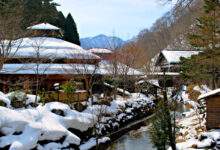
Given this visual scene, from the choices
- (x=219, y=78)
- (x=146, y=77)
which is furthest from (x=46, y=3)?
(x=219, y=78)

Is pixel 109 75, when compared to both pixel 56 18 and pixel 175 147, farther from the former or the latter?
pixel 175 147

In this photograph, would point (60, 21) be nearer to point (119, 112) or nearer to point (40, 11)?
point (40, 11)

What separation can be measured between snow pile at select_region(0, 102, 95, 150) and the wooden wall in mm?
6449

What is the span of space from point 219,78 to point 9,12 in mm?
16508

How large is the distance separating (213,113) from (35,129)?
9022 mm

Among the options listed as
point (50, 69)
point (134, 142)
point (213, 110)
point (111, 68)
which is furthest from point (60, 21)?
point (213, 110)

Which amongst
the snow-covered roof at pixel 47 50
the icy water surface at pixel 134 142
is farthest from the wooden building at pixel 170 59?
the icy water surface at pixel 134 142

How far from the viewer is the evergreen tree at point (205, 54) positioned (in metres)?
28.7

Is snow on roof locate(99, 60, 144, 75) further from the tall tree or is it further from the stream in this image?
the stream

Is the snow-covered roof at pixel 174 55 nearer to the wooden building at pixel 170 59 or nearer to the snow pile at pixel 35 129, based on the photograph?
the wooden building at pixel 170 59

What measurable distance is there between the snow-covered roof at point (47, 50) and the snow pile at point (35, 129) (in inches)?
589

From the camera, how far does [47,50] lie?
37312 millimetres

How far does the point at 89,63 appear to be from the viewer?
36969 millimetres

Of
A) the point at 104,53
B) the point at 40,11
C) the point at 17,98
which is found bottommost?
the point at 17,98
